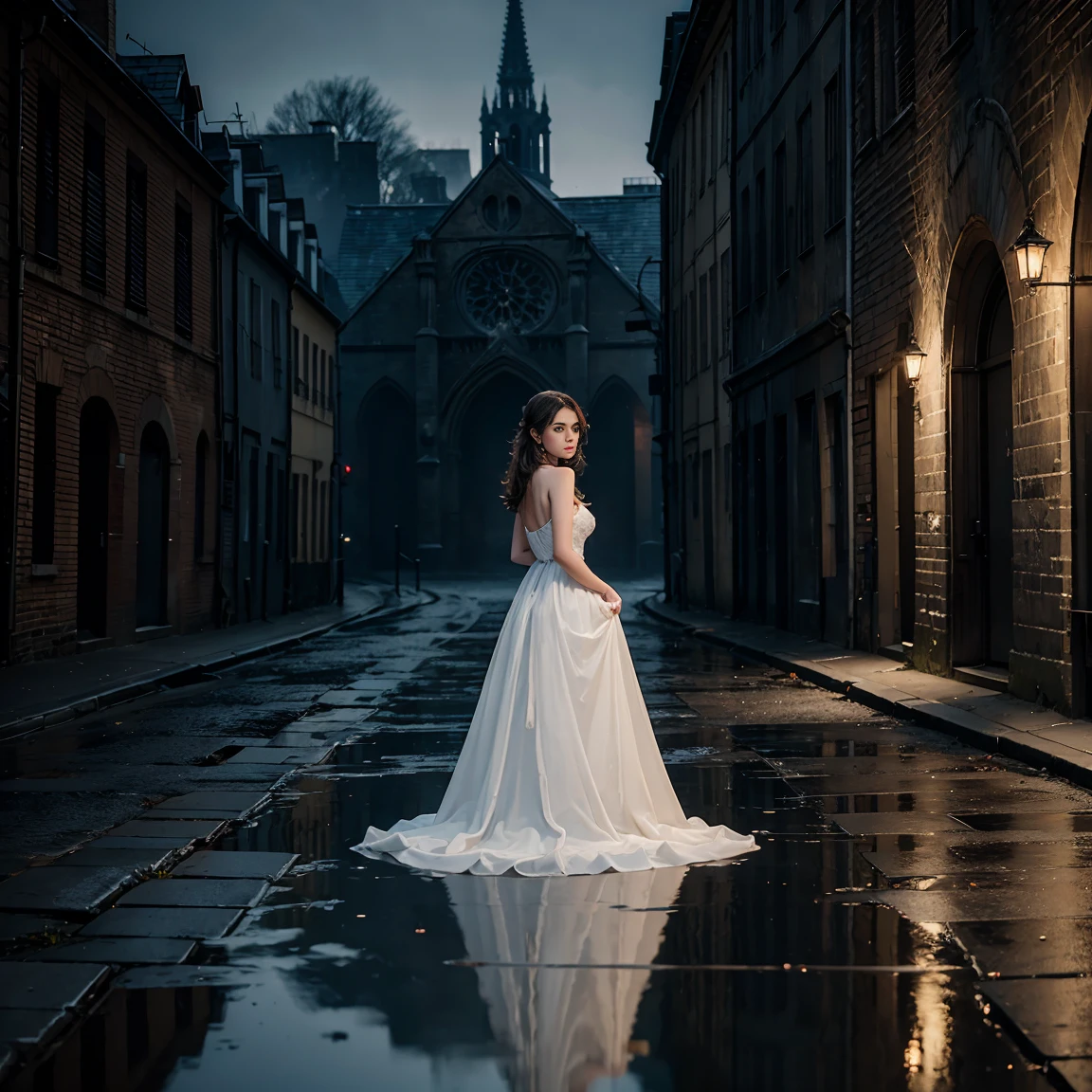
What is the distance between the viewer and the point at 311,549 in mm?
35750

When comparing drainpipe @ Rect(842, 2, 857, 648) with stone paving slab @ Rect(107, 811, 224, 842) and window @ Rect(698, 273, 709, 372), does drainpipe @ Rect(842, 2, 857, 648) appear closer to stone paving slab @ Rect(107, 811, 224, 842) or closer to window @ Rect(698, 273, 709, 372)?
stone paving slab @ Rect(107, 811, 224, 842)

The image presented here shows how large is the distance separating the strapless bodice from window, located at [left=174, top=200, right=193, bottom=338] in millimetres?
17038

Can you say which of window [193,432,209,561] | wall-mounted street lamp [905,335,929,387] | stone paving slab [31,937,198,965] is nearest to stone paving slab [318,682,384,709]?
wall-mounted street lamp [905,335,929,387]

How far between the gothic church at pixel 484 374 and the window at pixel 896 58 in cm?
3702

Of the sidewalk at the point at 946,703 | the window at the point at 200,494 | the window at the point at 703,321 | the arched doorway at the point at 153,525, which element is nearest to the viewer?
the sidewalk at the point at 946,703

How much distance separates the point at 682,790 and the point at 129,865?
312 centimetres

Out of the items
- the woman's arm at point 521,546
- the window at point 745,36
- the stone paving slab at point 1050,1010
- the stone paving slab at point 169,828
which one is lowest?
the stone paving slab at point 169,828

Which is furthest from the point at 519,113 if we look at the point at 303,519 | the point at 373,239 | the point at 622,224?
the point at 303,519

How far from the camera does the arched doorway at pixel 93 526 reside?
1891 centimetres

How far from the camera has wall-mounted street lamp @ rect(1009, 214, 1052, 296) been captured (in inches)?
416

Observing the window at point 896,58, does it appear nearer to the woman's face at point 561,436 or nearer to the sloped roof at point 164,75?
the woman's face at point 561,436

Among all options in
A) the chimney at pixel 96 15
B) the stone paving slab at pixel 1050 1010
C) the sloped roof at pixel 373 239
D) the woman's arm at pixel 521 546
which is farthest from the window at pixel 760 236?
the sloped roof at pixel 373 239

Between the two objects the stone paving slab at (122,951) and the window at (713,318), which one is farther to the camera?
the window at (713,318)

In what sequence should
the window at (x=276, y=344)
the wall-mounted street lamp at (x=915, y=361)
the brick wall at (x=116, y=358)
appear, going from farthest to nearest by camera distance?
the window at (x=276, y=344)
the brick wall at (x=116, y=358)
the wall-mounted street lamp at (x=915, y=361)
